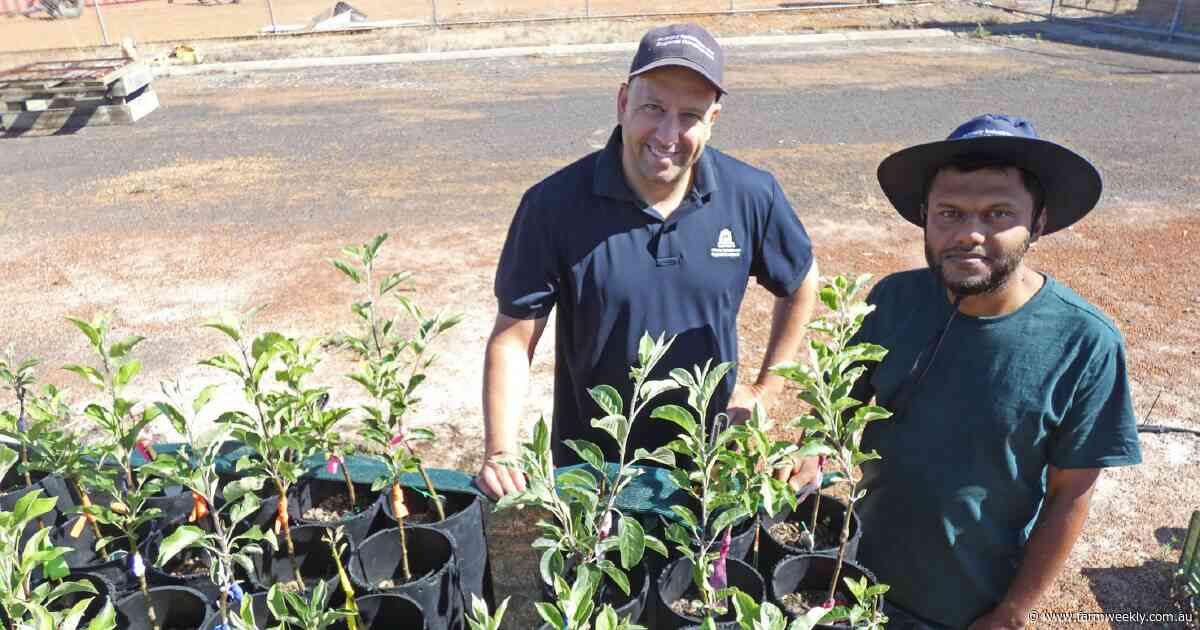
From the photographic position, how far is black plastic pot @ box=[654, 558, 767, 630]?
1985 mm

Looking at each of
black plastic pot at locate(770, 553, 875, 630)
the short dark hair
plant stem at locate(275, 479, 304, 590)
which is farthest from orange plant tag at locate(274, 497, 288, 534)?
the short dark hair

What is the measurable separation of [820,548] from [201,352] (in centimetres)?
491

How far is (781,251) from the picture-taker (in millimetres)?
2939

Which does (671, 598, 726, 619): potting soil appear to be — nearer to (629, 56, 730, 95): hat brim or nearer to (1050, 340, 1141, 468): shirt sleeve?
(1050, 340, 1141, 468): shirt sleeve

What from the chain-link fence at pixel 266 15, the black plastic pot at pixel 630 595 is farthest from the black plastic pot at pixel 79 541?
the chain-link fence at pixel 266 15

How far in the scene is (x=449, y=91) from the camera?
13203mm

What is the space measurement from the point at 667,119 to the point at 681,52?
20 cm

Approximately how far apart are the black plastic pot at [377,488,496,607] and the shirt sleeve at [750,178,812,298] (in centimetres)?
124

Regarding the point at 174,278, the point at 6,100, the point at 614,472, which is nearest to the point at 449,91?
the point at 6,100

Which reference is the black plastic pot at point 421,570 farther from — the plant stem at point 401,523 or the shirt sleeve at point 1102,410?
the shirt sleeve at point 1102,410

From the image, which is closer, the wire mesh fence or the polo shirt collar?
the polo shirt collar

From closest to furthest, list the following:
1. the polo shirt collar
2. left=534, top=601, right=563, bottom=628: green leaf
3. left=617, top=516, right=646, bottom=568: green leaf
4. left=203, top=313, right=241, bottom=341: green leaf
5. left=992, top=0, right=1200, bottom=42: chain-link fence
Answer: left=534, top=601, right=563, bottom=628: green leaf, left=617, top=516, right=646, bottom=568: green leaf, left=203, top=313, right=241, bottom=341: green leaf, the polo shirt collar, left=992, top=0, right=1200, bottom=42: chain-link fence

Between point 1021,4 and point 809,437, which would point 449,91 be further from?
point 1021,4

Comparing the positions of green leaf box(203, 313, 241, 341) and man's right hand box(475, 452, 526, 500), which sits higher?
green leaf box(203, 313, 241, 341)
